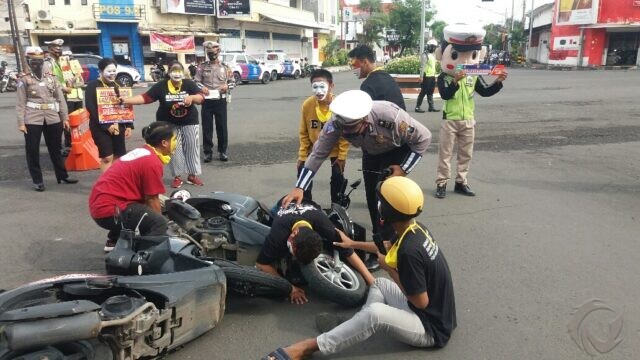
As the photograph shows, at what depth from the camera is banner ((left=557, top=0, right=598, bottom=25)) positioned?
39.2 m

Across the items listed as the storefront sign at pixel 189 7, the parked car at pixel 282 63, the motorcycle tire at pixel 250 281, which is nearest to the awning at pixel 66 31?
the storefront sign at pixel 189 7

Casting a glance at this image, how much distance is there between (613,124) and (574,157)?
3.95 meters

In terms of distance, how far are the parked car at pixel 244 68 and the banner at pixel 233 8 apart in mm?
11024

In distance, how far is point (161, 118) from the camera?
664 cm

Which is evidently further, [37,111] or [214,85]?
[214,85]

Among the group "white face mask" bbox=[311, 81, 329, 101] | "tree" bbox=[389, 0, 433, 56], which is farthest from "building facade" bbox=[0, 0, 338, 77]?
"white face mask" bbox=[311, 81, 329, 101]

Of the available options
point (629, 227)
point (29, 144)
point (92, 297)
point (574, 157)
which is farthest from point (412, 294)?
point (574, 157)

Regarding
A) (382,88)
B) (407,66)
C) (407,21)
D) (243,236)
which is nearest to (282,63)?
(407,66)

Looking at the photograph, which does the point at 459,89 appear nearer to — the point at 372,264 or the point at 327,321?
the point at 372,264

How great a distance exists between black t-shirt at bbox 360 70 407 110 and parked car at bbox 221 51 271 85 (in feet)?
69.1

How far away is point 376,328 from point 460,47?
405 centimetres

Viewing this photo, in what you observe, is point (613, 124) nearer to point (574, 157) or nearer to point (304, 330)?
point (574, 157)

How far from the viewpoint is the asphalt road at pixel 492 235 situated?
3.24 meters

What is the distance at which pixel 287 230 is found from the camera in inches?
135
